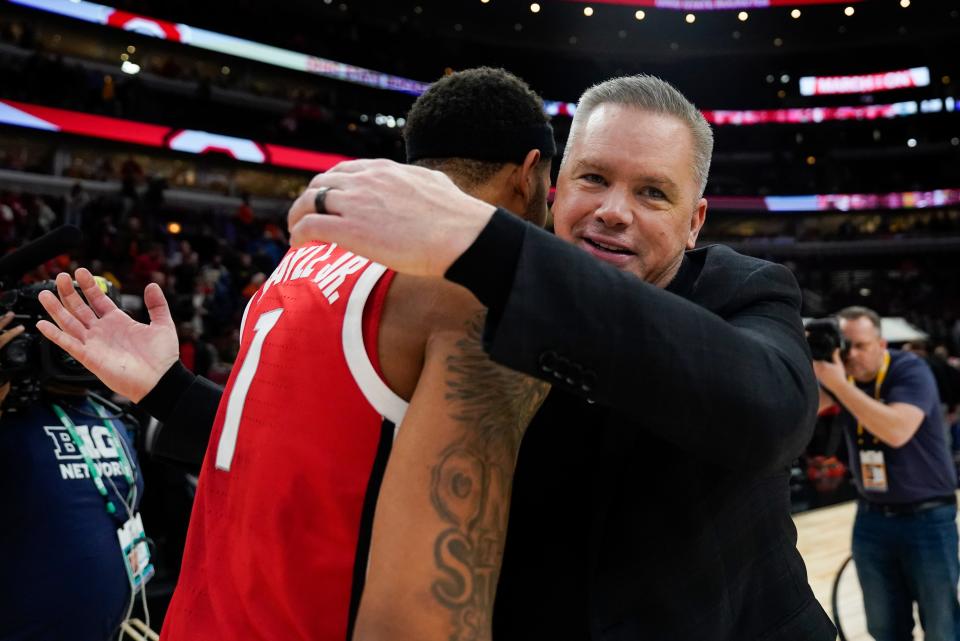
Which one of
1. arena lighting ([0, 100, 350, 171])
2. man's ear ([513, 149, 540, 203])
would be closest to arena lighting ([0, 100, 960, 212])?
arena lighting ([0, 100, 350, 171])

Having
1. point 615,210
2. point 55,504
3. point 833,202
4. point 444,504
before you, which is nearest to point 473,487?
point 444,504

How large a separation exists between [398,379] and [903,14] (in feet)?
101

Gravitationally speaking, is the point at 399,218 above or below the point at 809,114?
below

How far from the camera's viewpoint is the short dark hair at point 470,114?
1.30m

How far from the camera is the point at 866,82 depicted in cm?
2781

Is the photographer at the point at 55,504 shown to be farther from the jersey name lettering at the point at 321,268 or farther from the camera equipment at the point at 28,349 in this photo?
the jersey name lettering at the point at 321,268

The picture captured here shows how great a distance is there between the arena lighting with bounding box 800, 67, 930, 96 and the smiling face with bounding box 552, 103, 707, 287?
3065 centimetres

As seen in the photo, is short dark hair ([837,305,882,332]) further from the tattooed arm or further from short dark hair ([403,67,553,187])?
the tattooed arm

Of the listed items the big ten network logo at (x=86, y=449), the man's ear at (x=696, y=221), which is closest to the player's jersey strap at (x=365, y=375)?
the man's ear at (x=696, y=221)

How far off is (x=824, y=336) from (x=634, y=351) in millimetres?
2688

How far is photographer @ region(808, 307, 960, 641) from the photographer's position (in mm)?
3682

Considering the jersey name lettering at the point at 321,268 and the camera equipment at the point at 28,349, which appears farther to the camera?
the camera equipment at the point at 28,349

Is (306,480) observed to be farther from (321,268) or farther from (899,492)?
(899,492)

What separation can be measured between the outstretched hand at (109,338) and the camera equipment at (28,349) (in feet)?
2.45
